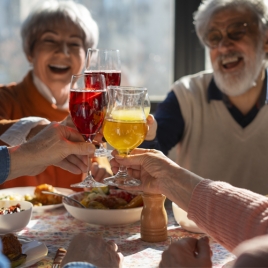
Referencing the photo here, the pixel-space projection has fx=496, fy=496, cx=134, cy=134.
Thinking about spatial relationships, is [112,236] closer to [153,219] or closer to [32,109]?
[153,219]

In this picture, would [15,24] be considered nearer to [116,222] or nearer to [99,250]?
[116,222]

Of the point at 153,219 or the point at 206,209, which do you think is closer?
the point at 206,209

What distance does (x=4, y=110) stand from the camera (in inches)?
113

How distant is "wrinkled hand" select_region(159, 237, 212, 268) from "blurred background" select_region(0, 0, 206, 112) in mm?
3029

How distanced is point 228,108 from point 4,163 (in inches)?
59.8

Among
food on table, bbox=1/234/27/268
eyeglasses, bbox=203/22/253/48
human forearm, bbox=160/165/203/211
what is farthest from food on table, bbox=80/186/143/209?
eyeglasses, bbox=203/22/253/48

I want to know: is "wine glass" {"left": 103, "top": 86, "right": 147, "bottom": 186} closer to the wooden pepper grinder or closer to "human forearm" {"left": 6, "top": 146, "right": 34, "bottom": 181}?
the wooden pepper grinder

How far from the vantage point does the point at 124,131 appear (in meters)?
1.45

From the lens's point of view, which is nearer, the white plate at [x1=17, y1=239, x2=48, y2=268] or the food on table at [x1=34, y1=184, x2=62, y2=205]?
the white plate at [x1=17, y1=239, x2=48, y2=268]

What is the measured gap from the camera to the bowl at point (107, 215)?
1670 mm

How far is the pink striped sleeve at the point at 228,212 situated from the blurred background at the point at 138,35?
2.74m

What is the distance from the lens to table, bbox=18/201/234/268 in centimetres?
139

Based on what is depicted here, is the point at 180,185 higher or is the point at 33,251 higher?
the point at 180,185

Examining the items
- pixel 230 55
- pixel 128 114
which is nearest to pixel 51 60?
pixel 230 55
